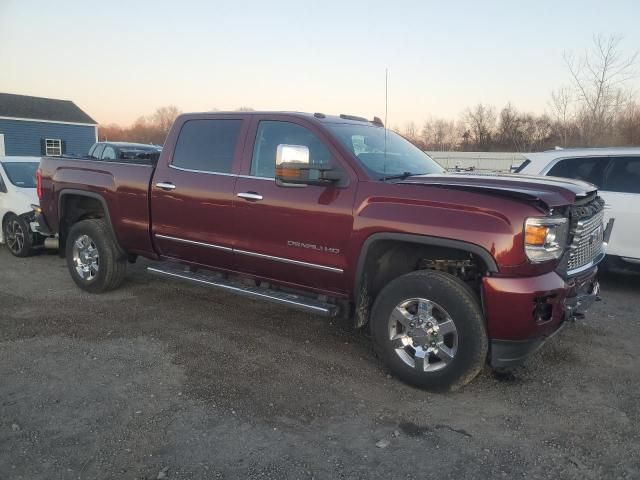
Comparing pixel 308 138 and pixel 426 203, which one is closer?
pixel 426 203

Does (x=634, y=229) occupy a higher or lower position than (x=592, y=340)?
higher

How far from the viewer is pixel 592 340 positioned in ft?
16.6

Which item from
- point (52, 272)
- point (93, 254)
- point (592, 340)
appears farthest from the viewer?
point (52, 272)

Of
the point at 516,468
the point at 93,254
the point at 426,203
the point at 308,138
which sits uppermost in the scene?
the point at 308,138

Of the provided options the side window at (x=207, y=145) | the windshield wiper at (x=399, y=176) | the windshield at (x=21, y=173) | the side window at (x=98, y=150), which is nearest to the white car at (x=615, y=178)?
the windshield wiper at (x=399, y=176)

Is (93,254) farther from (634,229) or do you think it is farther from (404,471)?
(634,229)

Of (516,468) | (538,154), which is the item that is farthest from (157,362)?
(538,154)

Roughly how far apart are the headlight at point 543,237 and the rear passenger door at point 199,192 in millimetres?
2539

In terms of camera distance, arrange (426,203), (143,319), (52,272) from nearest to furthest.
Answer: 1. (426,203)
2. (143,319)
3. (52,272)

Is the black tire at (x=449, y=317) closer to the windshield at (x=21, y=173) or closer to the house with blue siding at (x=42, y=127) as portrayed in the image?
the windshield at (x=21, y=173)

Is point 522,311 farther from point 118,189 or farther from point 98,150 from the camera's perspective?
point 98,150

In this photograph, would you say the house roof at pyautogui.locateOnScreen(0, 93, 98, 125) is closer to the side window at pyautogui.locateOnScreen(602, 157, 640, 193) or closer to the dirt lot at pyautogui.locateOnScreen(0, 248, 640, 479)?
the dirt lot at pyautogui.locateOnScreen(0, 248, 640, 479)

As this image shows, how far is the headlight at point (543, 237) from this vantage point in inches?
138

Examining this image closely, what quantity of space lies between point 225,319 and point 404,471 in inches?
117
